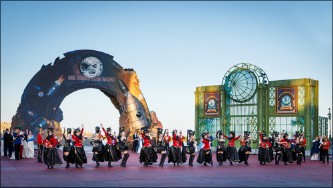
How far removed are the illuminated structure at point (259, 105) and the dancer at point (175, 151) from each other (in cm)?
1540

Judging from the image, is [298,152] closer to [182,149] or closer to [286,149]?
→ [286,149]

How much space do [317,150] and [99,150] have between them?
14.4 m

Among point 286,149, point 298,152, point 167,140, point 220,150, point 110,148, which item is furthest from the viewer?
point 298,152

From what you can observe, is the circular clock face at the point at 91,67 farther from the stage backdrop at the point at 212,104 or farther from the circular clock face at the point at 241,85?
the circular clock face at the point at 241,85

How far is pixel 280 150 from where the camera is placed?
2533 cm

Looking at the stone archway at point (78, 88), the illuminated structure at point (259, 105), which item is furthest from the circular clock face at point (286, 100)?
the stone archway at point (78, 88)

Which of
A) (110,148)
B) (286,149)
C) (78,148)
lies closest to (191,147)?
(110,148)

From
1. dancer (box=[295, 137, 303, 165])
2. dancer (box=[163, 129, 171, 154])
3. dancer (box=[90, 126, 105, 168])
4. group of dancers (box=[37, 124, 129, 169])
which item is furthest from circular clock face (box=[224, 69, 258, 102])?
dancer (box=[90, 126, 105, 168])

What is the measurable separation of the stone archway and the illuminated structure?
5.84 metres

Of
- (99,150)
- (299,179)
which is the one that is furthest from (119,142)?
(299,179)

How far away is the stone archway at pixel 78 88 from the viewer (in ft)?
129

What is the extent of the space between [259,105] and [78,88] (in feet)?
45.7

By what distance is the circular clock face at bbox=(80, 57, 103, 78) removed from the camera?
133 feet

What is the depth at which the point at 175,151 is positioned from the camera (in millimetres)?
22844
